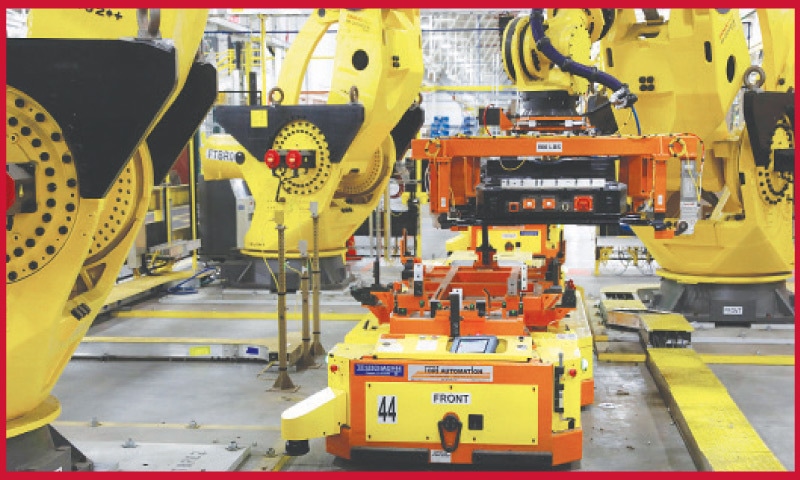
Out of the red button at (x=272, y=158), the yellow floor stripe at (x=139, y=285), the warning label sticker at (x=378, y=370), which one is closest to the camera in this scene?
the warning label sticker at (x=378, y=370)

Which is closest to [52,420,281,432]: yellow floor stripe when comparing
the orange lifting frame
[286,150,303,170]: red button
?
the orange lifting frame

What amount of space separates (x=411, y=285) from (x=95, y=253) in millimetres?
2740

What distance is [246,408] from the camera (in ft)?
22.5

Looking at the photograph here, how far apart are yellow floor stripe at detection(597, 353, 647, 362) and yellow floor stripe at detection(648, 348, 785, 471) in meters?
0.28

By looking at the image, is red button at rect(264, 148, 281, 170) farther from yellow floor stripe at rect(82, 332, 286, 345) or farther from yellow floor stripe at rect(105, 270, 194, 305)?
yellow floor stripe at rect(105, 270, 194, 305)

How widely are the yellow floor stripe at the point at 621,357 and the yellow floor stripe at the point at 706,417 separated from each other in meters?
0.28

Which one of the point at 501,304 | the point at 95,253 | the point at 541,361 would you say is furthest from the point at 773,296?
the point at 95,253

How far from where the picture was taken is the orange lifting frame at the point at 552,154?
260 inches

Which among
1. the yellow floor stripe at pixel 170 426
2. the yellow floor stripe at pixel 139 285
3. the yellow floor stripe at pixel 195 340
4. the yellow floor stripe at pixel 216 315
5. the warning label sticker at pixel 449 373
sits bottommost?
the yellow floor stripe at pixel 170 426

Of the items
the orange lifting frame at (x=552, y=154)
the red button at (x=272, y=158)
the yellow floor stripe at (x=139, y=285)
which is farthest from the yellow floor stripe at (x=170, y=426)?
the red button at (x=272, y=158)

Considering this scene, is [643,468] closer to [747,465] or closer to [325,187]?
[747,465]

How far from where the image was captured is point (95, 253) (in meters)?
4.84

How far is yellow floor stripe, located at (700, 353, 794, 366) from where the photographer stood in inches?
322

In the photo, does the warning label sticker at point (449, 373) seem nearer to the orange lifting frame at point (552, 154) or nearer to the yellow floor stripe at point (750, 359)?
the orange lifting frame at point (552, 154)
